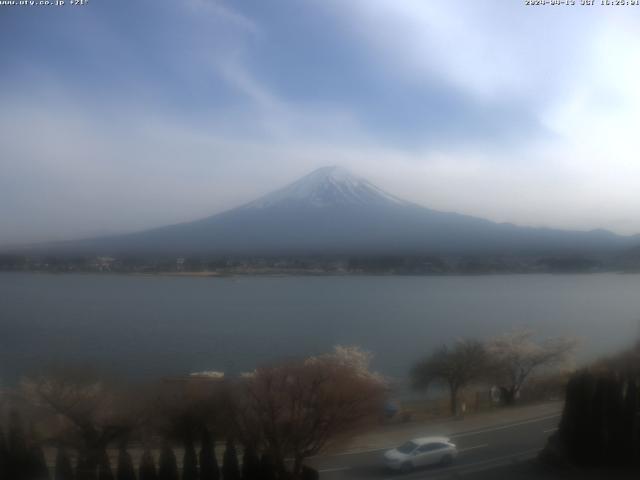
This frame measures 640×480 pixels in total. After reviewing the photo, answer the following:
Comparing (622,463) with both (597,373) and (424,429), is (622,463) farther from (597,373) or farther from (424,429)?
(424,429)

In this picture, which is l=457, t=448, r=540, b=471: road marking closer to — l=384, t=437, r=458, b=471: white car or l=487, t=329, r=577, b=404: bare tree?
l=384, t=437, r=458, b=471: white car

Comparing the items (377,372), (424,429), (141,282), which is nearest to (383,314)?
(377,372)

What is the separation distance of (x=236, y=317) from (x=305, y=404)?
468 mm

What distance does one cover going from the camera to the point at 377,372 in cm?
235

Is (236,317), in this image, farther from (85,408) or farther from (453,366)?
(453,366)

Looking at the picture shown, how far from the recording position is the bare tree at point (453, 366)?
2408mm

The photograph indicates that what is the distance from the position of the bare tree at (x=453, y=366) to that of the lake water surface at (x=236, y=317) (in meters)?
0.05

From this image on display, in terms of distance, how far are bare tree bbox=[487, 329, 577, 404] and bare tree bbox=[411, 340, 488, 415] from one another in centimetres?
6

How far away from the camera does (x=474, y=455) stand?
2.51 metres

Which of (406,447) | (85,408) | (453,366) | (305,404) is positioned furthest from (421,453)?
(85,408)

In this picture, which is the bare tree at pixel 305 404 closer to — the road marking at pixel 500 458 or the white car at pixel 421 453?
the white car at pixel 421 453

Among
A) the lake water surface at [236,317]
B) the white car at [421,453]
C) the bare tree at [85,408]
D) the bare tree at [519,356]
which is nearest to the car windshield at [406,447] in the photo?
the white car at [421,453]

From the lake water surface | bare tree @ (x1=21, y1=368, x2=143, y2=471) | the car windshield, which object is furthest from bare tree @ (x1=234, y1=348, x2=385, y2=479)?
bare tree @ (x1=21, y1=368, x2=143, y2=471)

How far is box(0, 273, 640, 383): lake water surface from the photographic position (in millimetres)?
2312
